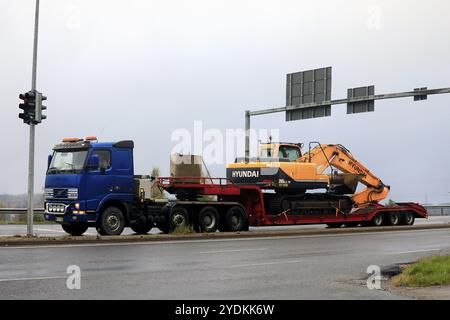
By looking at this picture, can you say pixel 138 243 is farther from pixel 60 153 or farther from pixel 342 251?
pixel 342 251

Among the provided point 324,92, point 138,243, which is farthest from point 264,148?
point 138,243

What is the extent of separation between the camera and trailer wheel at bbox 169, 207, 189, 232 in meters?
22.1

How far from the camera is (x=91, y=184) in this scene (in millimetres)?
20422

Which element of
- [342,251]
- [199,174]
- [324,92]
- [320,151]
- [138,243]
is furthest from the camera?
[324,92]

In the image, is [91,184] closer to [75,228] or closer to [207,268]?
[75,228]

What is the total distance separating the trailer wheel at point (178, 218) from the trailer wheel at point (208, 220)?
1.82ft

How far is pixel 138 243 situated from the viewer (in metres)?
18.9

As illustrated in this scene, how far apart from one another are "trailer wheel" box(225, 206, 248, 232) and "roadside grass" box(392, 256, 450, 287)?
40.3ft

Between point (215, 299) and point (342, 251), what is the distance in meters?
8.61

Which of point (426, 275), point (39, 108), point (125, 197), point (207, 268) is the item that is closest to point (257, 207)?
point (125, 197)

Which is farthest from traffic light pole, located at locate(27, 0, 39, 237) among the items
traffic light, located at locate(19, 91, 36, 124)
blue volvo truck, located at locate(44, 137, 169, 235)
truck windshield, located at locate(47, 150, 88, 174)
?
truck windshield, located at locate(47, 150, 88, 174)

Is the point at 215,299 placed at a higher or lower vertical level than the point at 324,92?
lower

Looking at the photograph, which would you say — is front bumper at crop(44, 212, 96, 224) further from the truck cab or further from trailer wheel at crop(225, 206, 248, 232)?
trailer wheel at crop(225, 206, 248, 232)

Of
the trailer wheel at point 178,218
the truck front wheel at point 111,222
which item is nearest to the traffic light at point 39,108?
the truck front wheel at point 111,222
